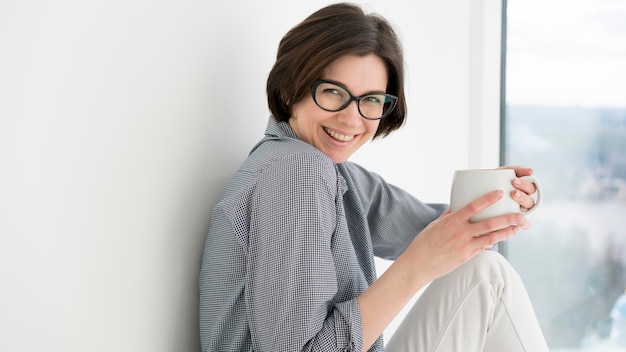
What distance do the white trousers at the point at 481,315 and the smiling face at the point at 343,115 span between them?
0.31 meters

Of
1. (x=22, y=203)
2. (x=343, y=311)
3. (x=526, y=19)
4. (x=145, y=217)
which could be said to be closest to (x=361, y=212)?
(x=343, y=311)

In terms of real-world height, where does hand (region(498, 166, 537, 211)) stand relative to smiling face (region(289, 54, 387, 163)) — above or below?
Result: below

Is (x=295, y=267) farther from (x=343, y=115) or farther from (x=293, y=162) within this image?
(x=343, y=115)

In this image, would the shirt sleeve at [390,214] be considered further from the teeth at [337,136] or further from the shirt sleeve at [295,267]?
the shirt sleeve at [295,267]

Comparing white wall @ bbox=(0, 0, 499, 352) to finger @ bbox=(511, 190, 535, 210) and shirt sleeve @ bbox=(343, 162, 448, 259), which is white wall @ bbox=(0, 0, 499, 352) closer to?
shirt sleeve @ bbox=(343, 162, 448, 259)

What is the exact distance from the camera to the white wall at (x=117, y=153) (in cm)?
75

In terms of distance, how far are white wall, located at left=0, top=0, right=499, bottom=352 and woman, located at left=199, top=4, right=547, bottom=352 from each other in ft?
0.31

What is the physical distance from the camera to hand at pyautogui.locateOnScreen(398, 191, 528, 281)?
111 centimetres

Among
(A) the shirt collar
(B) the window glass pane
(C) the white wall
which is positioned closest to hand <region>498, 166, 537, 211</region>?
(A) the shirt collar

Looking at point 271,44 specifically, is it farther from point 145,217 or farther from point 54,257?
point 54,257

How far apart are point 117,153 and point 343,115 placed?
0.48m

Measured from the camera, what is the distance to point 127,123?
3.16ft

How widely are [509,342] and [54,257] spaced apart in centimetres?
82

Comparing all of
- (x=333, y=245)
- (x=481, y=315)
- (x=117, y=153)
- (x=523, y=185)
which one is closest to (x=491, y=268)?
(x=481, y=315)
